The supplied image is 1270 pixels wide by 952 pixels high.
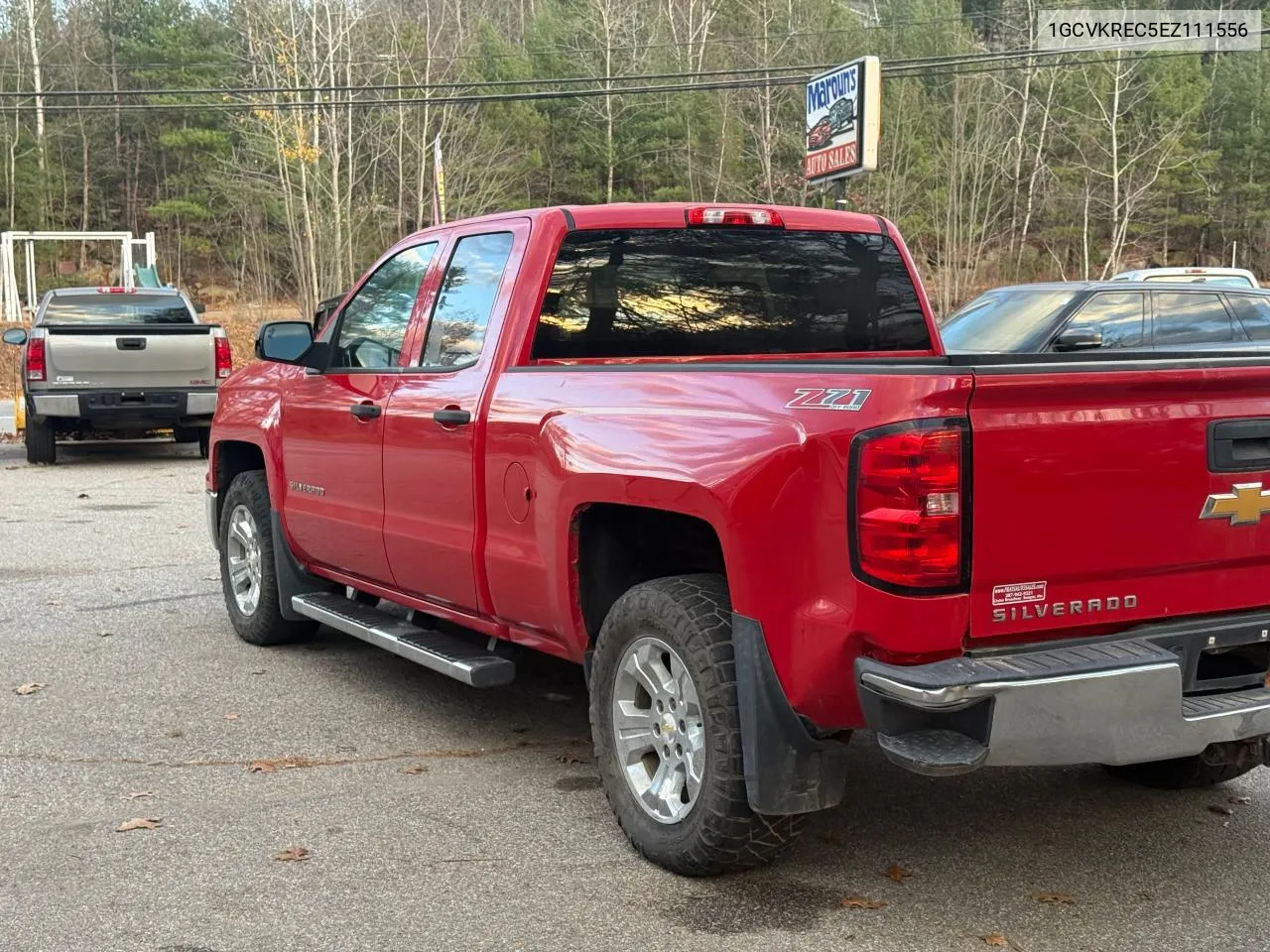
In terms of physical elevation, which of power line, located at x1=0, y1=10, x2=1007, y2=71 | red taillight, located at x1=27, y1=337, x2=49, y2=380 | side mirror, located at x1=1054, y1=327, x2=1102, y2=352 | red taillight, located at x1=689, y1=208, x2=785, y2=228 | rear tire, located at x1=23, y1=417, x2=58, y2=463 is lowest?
rear tire, located at x1=23, y1=417, x2=58, y2=463

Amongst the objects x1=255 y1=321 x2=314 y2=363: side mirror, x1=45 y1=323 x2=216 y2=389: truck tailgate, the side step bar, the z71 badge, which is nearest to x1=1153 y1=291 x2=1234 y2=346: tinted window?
x1=255 y1=321 x2=314 y2=363: side mirror

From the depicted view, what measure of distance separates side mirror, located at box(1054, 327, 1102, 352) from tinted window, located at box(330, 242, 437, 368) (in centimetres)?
666

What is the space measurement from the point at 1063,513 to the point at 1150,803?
177 centimetres

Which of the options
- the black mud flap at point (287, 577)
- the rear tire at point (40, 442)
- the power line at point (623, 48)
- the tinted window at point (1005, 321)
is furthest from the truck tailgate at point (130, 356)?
the power line at point (623, 48)

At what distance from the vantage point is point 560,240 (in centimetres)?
474

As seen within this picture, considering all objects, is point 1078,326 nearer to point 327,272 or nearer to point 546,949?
point 546,949

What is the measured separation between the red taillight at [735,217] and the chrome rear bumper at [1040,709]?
87.8 inches

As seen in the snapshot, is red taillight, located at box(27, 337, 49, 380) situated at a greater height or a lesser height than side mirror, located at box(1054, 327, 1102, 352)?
lesser

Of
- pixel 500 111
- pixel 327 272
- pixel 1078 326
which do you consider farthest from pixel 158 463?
pixel 500 111

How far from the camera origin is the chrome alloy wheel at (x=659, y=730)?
3.75m

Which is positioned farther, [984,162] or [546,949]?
[984,162]

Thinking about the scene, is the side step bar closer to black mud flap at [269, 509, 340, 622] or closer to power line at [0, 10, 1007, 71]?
black mud flap at [269, 509, 340, 622]

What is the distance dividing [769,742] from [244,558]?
13.8 ft

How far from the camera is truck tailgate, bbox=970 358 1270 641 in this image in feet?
10.4
